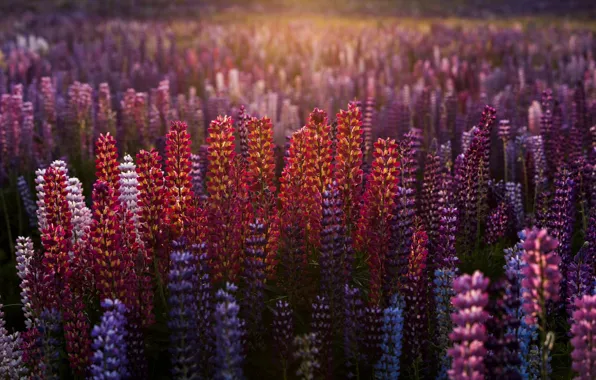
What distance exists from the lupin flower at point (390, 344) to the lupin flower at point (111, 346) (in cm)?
149

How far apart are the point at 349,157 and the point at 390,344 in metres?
1.60

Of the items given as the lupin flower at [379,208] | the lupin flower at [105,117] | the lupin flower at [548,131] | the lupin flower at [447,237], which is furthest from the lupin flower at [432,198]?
the lupin flower at [105,117]

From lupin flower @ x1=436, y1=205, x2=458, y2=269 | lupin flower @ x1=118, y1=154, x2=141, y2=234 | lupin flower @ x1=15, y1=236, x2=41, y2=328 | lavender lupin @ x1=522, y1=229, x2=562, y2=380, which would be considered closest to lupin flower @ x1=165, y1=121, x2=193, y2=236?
lupin flower @ x1=118, y1=154, x2=141, y2=234

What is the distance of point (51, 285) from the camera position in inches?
197

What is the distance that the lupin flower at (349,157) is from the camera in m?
5.78

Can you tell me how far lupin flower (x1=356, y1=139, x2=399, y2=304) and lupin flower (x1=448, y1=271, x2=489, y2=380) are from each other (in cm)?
163

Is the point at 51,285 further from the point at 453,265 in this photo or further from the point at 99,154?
the point at 453,265

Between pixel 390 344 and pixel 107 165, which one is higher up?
pixel 107 165

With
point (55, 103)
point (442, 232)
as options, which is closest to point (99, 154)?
point (442, 232)

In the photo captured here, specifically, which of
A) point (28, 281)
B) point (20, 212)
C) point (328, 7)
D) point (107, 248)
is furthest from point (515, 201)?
point (328, 7)

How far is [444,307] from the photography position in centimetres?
497

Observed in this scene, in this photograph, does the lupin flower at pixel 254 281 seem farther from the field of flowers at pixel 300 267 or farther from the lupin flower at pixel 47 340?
the lupin flower at pixel 47 340

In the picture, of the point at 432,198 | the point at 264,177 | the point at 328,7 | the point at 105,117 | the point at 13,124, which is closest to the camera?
the point at 264,177

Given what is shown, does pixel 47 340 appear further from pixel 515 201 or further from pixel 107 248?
pixel 515 201
